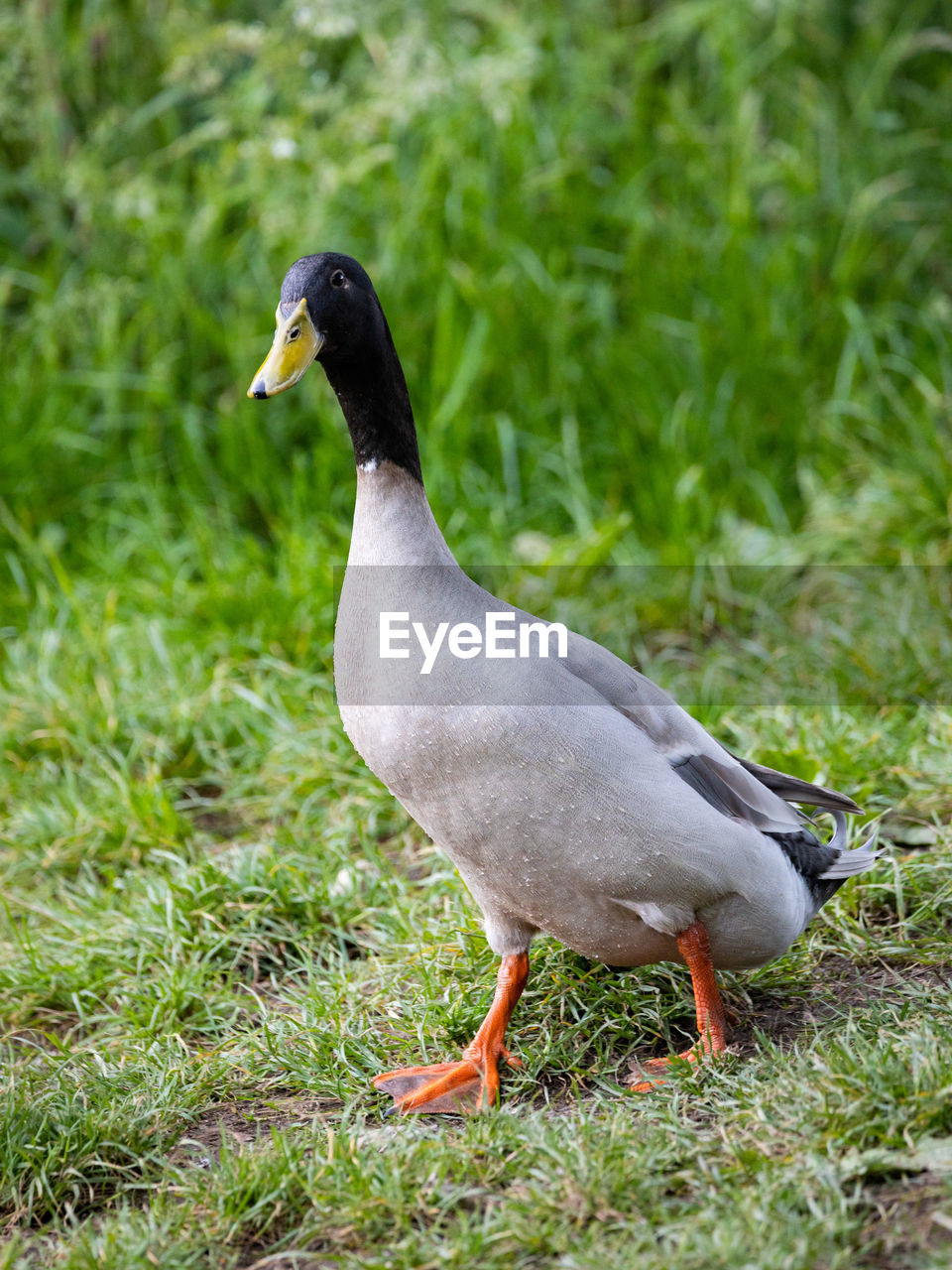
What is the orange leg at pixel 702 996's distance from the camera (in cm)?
252

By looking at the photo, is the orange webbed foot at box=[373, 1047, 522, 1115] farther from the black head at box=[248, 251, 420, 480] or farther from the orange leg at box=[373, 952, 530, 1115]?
the black head at box=[248, 251, 420, 480]

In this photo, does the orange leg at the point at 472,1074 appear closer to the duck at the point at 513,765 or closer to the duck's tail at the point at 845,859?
the duck at the point at 513,765

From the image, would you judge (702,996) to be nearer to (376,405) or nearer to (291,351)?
(376,405)

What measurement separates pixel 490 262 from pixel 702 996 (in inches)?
145

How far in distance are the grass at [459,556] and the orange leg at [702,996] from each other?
8 centimetres

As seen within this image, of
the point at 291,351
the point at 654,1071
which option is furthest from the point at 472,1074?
the point at 291,351

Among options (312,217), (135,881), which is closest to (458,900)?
(135,881)

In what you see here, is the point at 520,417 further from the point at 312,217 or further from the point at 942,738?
the point at 942,738

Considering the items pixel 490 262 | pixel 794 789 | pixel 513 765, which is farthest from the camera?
pixel 490 262

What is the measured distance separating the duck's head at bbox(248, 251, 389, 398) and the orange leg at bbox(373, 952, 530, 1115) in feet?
3.83

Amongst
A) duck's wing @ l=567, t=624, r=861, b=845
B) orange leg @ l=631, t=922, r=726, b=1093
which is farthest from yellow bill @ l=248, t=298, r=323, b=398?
orange leg @ l=631, t=922, r=726, b=1093

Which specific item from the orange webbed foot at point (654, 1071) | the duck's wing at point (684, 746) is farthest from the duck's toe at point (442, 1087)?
the duck's wing at point (684, 746)

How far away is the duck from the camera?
2.36 m

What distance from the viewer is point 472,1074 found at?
2580 millimetres
